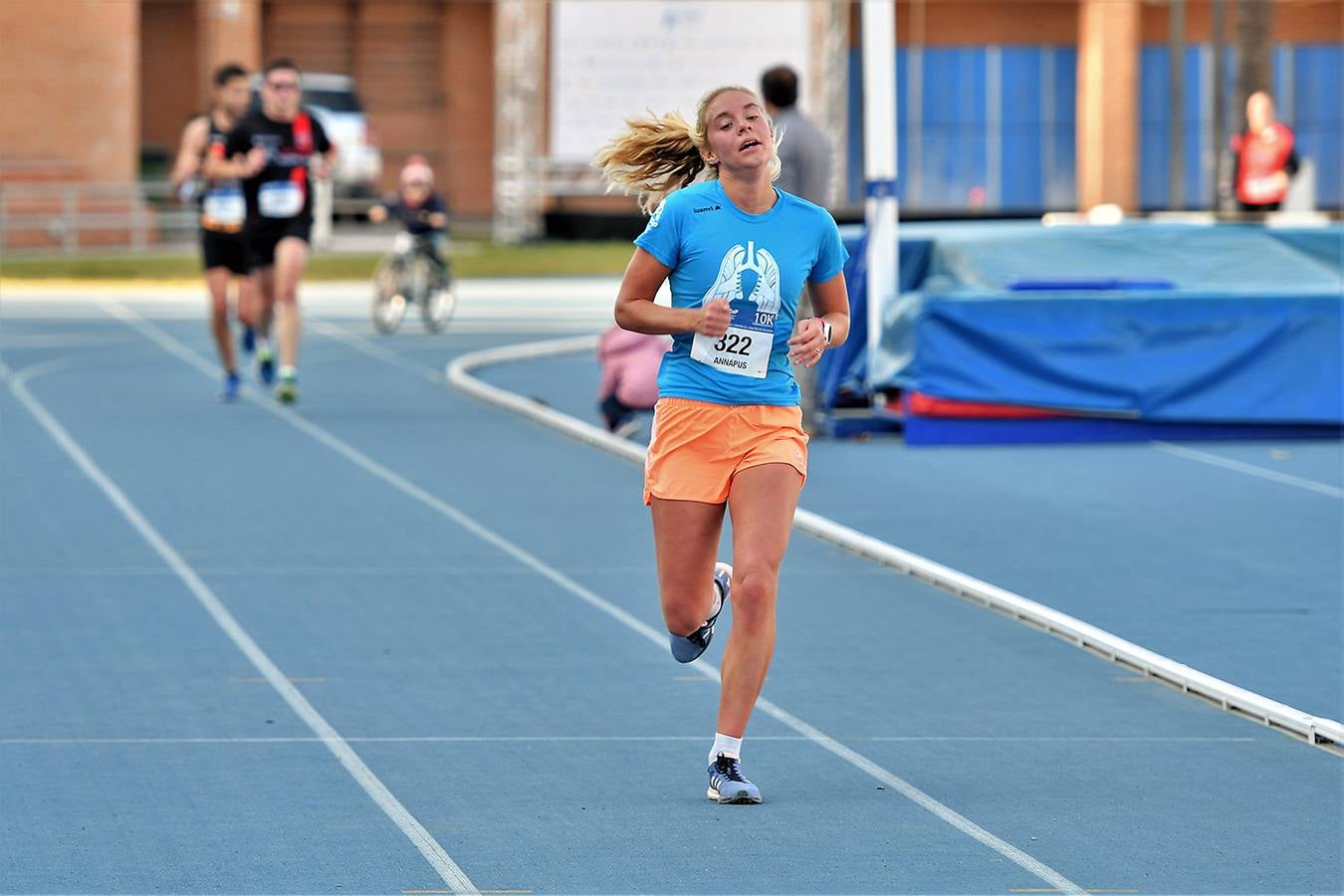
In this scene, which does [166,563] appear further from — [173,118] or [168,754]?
[173,118]

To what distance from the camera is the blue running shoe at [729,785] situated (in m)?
6.30

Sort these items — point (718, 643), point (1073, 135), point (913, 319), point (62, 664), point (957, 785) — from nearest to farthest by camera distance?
point (957, 785) < point (62, 664) < point (718, 643) < point (913, 319) < point (1073, 135)

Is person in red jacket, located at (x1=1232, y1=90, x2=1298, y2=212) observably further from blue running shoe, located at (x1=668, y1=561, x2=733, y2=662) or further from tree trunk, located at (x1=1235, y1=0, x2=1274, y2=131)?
blue running shoe, located at (x1=668, y1=561, x2=733, y2=662)

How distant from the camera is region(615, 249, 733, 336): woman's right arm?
633 cm

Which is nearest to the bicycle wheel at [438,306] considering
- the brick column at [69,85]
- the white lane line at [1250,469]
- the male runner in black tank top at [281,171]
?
the male runner in black tank top at [281,171]

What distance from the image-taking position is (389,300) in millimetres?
23828

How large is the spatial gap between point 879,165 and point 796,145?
1.83m

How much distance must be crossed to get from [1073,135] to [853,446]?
36322 mm

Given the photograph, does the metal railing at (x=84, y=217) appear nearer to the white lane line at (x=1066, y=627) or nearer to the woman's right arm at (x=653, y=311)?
the white lane line at (x=1066, y=627)

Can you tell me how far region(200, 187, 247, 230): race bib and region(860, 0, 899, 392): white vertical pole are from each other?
4661 mm

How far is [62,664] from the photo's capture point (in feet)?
26.7

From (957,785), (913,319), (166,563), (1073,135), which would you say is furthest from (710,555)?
(1073,135)

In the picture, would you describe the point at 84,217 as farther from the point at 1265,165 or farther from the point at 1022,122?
the point at 1265,165

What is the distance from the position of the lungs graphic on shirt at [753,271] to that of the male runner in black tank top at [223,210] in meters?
10.7
